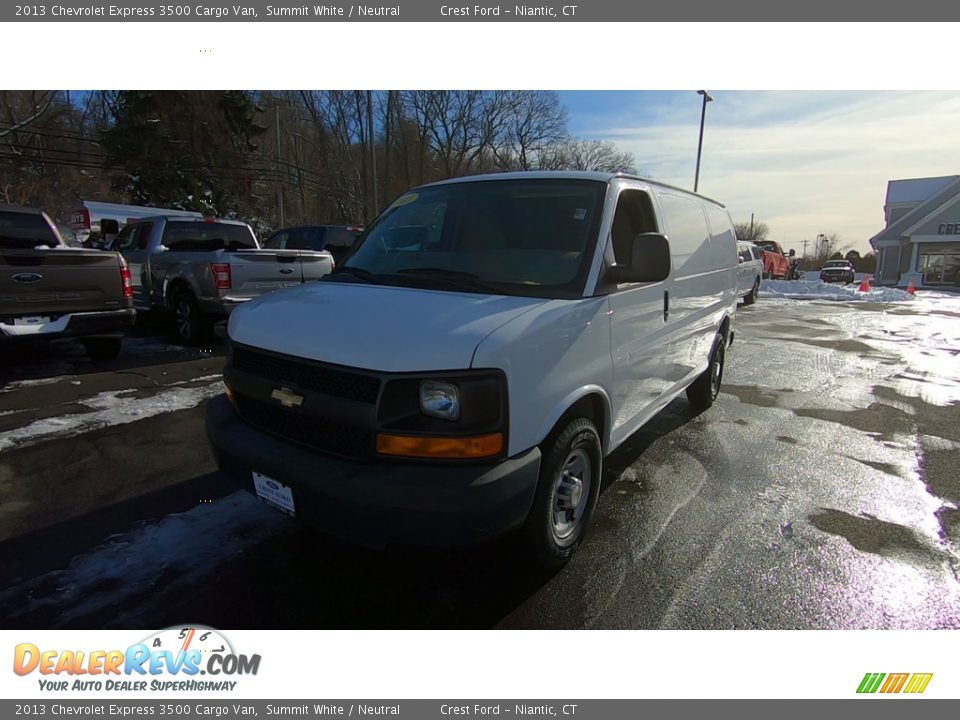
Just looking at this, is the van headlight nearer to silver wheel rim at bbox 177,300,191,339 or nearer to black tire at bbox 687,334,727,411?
black tire at bbox 687,334,727,411

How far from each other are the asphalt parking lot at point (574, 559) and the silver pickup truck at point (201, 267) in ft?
8.83

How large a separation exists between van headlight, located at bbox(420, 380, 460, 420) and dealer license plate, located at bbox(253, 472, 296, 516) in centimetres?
75

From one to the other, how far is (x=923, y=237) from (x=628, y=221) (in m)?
43.4

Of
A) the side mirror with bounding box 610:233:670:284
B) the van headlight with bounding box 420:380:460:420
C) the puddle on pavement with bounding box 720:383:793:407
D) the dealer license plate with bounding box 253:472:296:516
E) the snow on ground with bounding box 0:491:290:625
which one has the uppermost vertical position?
the side mirror with bounding box 610:233:670:284

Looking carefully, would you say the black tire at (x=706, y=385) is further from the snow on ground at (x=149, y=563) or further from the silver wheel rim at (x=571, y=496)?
the snow on ground at (x=149, y=563)

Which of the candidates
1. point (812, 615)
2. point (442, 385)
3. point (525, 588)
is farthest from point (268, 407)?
point (812, 615)

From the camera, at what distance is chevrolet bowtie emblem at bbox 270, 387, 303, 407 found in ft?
8.00

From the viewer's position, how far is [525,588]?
267 cm

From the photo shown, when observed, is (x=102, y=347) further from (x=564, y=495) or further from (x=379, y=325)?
(x=564, y=495)

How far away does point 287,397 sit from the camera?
248cm

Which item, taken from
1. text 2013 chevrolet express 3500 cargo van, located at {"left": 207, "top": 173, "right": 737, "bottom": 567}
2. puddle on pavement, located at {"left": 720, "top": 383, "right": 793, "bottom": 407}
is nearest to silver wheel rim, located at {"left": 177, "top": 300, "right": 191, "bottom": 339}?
text 2013 chevrolet express 3500 cargo van, located at {"left": 207, "top": 173, "right": 737, "bottom": 567}

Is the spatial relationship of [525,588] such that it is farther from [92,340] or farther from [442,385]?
[92,340]

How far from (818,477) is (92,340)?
8550 mm

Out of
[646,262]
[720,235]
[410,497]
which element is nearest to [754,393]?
[720,235]
